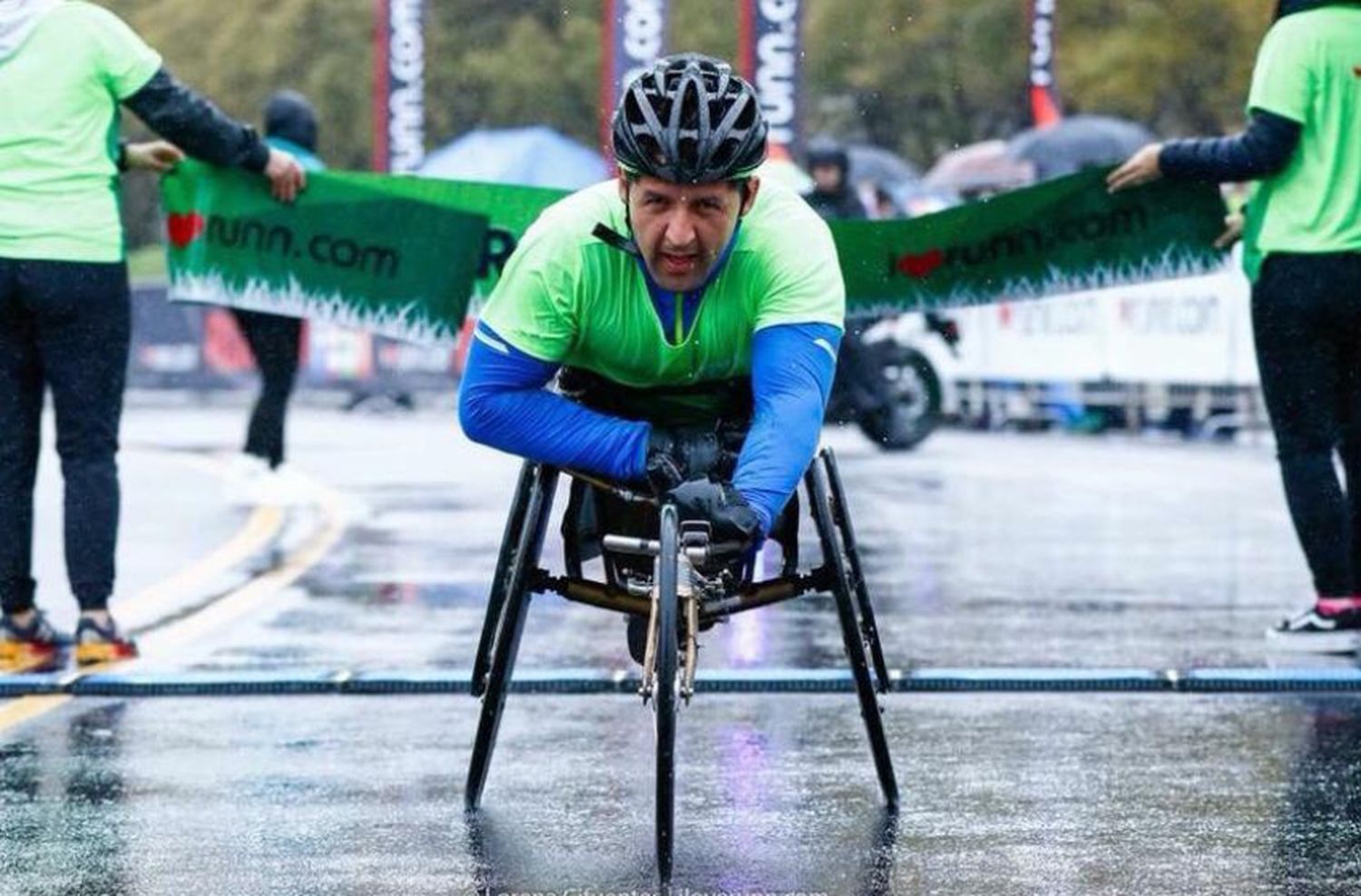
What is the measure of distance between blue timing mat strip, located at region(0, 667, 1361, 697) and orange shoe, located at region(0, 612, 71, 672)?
436 mm

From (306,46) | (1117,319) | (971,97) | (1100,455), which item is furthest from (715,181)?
(306,46)

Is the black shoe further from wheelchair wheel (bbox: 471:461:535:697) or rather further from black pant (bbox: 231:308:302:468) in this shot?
black pant (bbox: 231:308:302:468)

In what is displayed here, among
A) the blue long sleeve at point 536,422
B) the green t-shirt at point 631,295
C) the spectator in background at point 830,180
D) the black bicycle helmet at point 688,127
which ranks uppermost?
the black bicycle helmet at point 688,127

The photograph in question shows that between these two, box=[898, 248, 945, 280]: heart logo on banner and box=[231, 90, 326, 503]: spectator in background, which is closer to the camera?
box=[898, 248, 945, 280]: heart logo on banner

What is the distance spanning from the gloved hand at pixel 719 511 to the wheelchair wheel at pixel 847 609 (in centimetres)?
34

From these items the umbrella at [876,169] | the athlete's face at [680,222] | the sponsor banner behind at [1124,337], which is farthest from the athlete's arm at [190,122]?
the umbrella at [876,169]

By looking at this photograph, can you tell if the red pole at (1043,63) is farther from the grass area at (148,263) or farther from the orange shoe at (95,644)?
the orange shoe at (95,644)

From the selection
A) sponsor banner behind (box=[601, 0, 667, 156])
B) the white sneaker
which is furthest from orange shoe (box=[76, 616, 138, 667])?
sponsor banner behind (box=[601, 0, 667, 156])

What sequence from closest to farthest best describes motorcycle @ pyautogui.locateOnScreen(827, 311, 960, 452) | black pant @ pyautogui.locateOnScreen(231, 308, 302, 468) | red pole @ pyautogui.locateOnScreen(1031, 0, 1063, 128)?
black pant @ pyautogui.locateOnScreen(231, 308, 302, 468), motorcycle @ pyautogui.locateOnScreen(827, 311, 960, 452), red pole @ pyautogui.locateOnScreen(1031, 0, 1063, 128)

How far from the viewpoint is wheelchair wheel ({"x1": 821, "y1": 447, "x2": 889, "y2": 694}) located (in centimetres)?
670

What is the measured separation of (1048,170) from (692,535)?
3149 centimetres

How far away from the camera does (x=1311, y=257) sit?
9.91 m

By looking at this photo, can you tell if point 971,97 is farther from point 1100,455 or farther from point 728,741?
point 728,741

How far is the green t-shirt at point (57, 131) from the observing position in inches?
369
